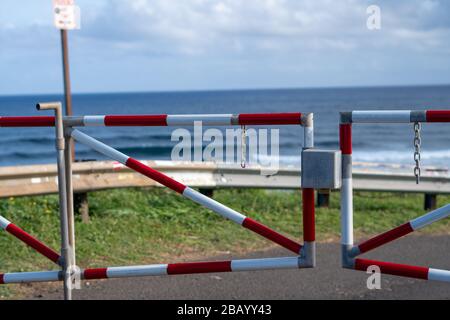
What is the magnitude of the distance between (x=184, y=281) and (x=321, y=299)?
3.72ft

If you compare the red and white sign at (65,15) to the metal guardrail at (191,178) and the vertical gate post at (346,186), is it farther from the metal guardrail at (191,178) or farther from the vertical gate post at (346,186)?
the vertical gate post at (346,186)

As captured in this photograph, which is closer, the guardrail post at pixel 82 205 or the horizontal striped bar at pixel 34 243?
the horizontal striped bar at pixel 34 243

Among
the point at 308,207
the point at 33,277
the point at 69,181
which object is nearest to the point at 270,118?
the point at 308,207

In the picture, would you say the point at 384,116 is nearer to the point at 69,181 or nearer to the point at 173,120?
the point at 173,120

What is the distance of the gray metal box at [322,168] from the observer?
404 cm

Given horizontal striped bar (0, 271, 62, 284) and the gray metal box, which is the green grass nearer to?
horizontal striped bar (0, 271, 62, 284)

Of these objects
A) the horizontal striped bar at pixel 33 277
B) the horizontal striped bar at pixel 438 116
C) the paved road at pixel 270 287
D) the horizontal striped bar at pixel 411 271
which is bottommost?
the paved road at pixel 270 287

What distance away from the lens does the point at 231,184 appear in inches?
348

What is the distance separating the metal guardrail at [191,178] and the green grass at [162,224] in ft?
0.78

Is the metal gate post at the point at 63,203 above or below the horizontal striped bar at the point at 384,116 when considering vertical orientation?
below

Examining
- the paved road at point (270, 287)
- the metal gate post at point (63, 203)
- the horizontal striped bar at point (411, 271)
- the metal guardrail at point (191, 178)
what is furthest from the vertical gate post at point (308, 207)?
the metal guardrail at point (191, 178)

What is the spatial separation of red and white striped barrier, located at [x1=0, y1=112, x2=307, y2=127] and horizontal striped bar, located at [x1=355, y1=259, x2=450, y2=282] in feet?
2.91
